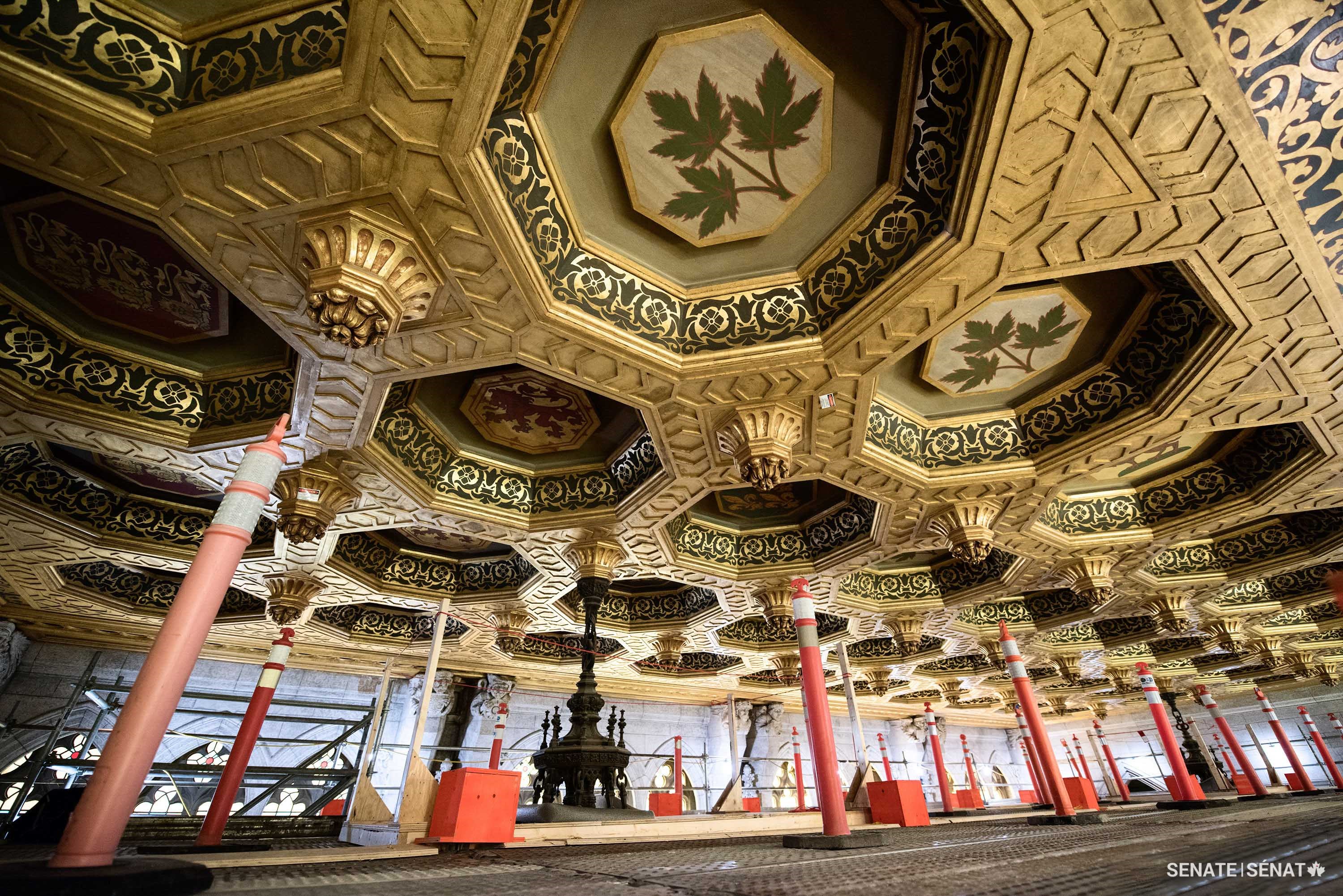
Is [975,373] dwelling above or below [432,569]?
above

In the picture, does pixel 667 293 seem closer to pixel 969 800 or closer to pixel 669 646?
pixel 669 646

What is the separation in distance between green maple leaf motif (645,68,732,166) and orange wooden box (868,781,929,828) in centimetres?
589

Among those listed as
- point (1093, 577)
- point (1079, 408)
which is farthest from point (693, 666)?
point (1079, 408)

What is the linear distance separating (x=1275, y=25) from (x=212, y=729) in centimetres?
1662

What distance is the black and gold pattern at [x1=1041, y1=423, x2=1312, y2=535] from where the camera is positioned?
6.95 m

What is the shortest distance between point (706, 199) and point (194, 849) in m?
5.96

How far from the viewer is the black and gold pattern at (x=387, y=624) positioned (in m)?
11.0

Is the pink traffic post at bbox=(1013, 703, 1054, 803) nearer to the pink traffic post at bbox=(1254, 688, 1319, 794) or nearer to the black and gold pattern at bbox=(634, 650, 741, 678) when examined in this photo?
the pink traffic post at bbox=(1254, 688, 1319, 794)

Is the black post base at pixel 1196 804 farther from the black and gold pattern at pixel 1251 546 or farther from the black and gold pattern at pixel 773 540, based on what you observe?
the black and gold pattern at pixel 773 540

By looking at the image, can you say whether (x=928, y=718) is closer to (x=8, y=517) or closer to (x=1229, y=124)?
(x=1229, y=124)

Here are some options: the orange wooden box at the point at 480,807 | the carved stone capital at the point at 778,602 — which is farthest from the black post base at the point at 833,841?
the carved stone capital at the point at 778,602

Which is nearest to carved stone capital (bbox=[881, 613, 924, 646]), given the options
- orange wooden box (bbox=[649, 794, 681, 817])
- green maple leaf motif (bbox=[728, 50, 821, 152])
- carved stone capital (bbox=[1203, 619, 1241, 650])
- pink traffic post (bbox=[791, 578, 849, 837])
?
orange wooden box (bbox=[649, 794, 681, 817])

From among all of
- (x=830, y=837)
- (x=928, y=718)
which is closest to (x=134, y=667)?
(x=830, y=837)

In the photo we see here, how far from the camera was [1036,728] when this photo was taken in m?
5.64
